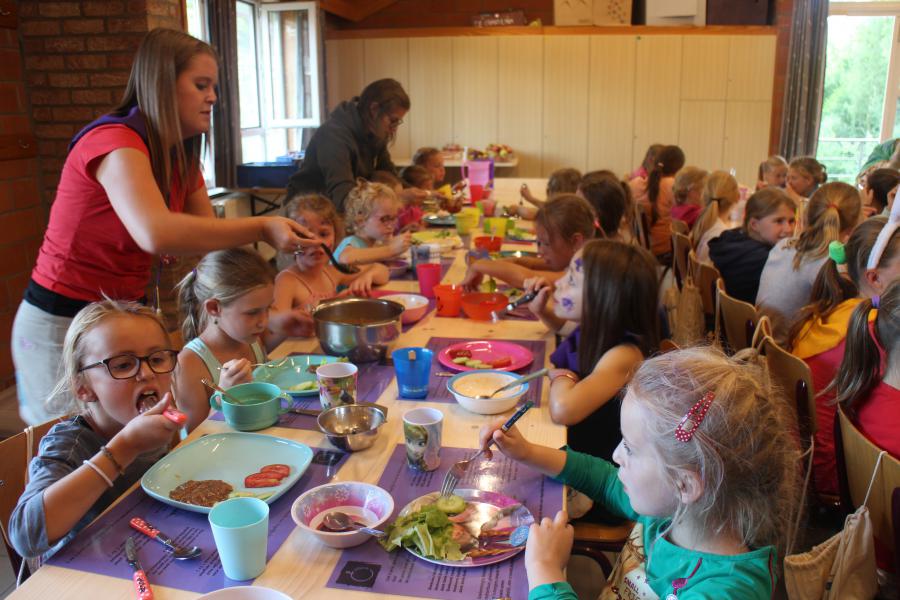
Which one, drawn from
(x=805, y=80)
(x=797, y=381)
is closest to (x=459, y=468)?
(x=797, y=381)

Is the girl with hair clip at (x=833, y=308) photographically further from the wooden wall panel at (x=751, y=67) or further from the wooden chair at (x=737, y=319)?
the wooden wall panel at (x=751, y=67)

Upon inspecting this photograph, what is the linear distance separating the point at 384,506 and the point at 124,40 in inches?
132

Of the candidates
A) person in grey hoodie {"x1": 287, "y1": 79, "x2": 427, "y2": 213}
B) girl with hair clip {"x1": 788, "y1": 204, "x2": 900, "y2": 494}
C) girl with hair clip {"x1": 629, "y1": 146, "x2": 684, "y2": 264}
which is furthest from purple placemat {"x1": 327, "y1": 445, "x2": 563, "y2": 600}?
girl with hair clip {"x1": 629, "y1": 146, "x2": 684, "y2": 264}

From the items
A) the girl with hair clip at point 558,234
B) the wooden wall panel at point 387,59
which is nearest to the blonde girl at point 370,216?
the girl with hair clip at point 558,234

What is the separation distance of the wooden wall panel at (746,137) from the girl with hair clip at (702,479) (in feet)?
23.5

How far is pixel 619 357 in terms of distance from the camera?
5.74 feet

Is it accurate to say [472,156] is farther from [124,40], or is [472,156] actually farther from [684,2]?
[124,40]

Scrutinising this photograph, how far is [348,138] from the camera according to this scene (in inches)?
141

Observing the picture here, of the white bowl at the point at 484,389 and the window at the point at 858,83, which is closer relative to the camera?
the white bowl at the point at 484,389

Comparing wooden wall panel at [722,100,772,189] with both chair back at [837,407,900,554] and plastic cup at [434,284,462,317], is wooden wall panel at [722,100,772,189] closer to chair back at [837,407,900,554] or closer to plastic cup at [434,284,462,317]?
plastic cup at [434,284,462,317]

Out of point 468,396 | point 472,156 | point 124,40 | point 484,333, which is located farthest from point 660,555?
point 472,156

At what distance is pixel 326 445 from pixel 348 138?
7.80 feet

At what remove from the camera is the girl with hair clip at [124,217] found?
1.74 m

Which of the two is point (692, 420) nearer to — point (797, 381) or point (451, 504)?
point (451, 504)
